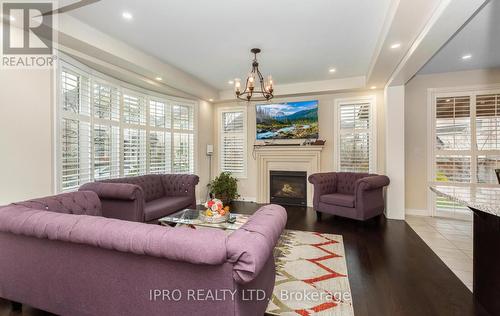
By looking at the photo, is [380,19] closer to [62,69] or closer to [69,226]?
[69,226]

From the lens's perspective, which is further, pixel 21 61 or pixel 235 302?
pixel 21 61

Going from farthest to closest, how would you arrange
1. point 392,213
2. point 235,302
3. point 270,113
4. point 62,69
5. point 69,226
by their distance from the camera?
1. point 270,113
2. point 392,213
3. point 62,69
4. point 69,226
5. point 235,302

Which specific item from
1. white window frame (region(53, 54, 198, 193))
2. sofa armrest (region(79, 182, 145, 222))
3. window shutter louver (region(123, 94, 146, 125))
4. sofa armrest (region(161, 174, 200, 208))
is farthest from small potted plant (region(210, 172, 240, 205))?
sofa armrest (region(79, 182, 145, 222))

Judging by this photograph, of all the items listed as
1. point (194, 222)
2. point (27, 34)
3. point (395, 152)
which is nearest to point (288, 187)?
point (395, 152)

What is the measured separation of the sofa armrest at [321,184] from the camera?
4723mm

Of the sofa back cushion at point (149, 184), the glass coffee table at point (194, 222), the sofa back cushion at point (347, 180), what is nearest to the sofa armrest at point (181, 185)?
the sofa back cushion at point (149, 184)

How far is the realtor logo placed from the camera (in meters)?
2.55

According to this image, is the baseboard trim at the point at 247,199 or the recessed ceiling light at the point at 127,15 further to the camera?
the baseboard trim at the point at 247,199

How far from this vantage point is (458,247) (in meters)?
3.36

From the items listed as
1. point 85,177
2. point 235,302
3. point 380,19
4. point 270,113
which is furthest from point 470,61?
point 85,177

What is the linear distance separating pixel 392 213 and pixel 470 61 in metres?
3.02

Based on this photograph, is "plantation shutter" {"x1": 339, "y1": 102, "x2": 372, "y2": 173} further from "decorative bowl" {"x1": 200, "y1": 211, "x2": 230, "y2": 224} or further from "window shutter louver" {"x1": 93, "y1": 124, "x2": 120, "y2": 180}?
"window shutter louver" {"x1": 93, "y1": 124, "x2": 120, "y2": 180}

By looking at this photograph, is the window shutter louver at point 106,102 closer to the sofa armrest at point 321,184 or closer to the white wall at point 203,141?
the white wall at point 203,141

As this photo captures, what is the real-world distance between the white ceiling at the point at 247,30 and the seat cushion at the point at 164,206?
2500 mm
